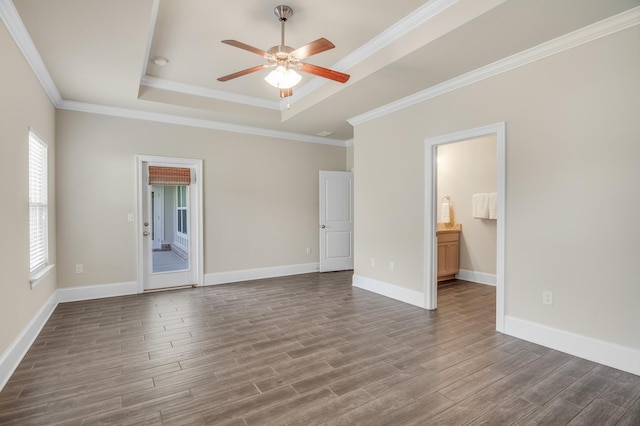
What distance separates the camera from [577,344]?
2.89 metres

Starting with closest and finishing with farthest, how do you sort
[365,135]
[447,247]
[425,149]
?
[425,149] → [365,135] → [447,247]

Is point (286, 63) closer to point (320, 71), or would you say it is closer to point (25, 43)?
point (320, 71)

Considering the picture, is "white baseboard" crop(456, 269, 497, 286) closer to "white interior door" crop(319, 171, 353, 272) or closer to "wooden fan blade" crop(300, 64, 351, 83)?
"white interior door" crop(319, 171, 353, 272)

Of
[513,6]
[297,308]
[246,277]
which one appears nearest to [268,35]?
[513,6]

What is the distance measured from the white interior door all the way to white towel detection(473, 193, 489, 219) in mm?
2307

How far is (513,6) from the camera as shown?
2371 mm

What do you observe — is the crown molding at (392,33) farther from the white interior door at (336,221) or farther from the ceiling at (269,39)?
the white interior door at (336,221)

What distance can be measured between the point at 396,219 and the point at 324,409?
3.02m

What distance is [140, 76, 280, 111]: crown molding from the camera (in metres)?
4.47

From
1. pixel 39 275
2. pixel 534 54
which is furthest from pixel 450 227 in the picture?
pixel 39 275

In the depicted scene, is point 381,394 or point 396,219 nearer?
point 381,394

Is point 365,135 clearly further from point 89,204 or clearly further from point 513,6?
point 89,204

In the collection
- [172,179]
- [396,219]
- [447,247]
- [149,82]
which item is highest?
[149,82]

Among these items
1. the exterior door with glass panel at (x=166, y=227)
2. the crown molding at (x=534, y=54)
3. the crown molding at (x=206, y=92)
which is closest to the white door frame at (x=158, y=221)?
the exterior door with glass panel at (x=166, y=227)
